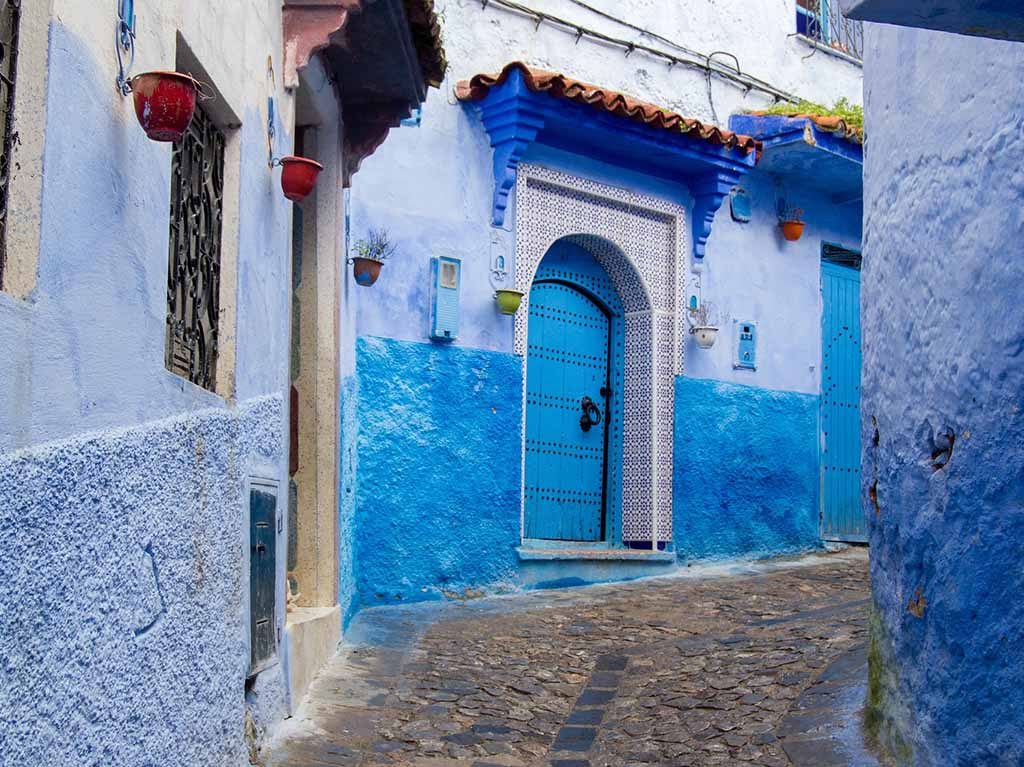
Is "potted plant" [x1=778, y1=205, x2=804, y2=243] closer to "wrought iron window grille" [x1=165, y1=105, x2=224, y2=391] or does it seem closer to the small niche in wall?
the small niche in wall

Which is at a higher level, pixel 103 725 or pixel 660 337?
pixel 660 337

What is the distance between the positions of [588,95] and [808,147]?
7.73 feet

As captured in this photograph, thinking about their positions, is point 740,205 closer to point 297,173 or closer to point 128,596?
point 297,173

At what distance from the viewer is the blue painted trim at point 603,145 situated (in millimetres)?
8391

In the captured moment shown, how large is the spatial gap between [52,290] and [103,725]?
1031 mm

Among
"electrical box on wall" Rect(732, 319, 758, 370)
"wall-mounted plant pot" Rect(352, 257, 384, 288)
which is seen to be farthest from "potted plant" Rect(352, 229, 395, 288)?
"electrical box on wall" Rect(732, 319, 758, 370)

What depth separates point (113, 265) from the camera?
2.97m

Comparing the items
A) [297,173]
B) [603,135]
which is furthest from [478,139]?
[297,173]

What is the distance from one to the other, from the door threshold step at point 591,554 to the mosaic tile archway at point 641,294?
0.16 metres

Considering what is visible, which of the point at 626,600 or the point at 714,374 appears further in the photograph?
the point at 714,374

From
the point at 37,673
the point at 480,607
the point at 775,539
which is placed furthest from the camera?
the point at 775,539

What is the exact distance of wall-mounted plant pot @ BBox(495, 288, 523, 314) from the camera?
8.45 metres

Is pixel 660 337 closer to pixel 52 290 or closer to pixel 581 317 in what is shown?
pixel 581 317

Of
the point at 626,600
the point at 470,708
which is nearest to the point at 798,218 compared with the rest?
the point at 626,600
